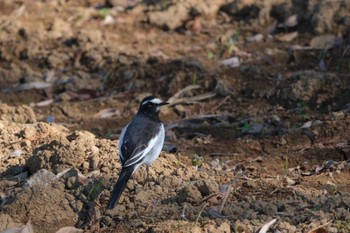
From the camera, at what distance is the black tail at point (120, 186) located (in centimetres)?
647

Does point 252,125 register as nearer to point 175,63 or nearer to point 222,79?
point 222,79

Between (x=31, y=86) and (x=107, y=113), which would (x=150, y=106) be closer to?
(x=107, y=113)

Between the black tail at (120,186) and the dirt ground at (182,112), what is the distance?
179 mm

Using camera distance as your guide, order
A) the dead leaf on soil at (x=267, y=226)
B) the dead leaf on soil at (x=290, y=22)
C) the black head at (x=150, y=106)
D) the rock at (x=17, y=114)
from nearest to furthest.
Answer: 1. the dead leaf on soil at (x=267, y=226)
2. the black head at (x=150, y=106)
3. the rock at (x=17, y=114)
4. the dead leaf on soil at (x=290, y=22)

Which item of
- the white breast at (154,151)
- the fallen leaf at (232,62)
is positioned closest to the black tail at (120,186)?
the white breast at (154,151)

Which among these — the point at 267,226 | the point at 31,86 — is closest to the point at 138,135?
the point at 267,226

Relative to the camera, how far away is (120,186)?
21.6ft

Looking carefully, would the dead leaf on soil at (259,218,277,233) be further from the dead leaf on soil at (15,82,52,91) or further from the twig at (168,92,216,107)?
the dead leaf on soil at (15,82,52,91)

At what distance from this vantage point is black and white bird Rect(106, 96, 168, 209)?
6653mm

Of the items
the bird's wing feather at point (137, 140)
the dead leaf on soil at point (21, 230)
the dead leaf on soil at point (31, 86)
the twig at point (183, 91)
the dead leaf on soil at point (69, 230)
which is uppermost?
the bird's wing feather at point (137, 140)

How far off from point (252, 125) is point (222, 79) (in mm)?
1208

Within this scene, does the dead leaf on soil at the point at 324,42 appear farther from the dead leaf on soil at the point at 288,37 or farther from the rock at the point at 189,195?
the rock at the point at 189,195

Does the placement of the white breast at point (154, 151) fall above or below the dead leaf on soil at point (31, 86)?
above

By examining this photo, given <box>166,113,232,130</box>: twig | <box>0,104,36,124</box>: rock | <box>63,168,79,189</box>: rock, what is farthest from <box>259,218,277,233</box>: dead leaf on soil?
<box>0,104,36,124</box>: rock
